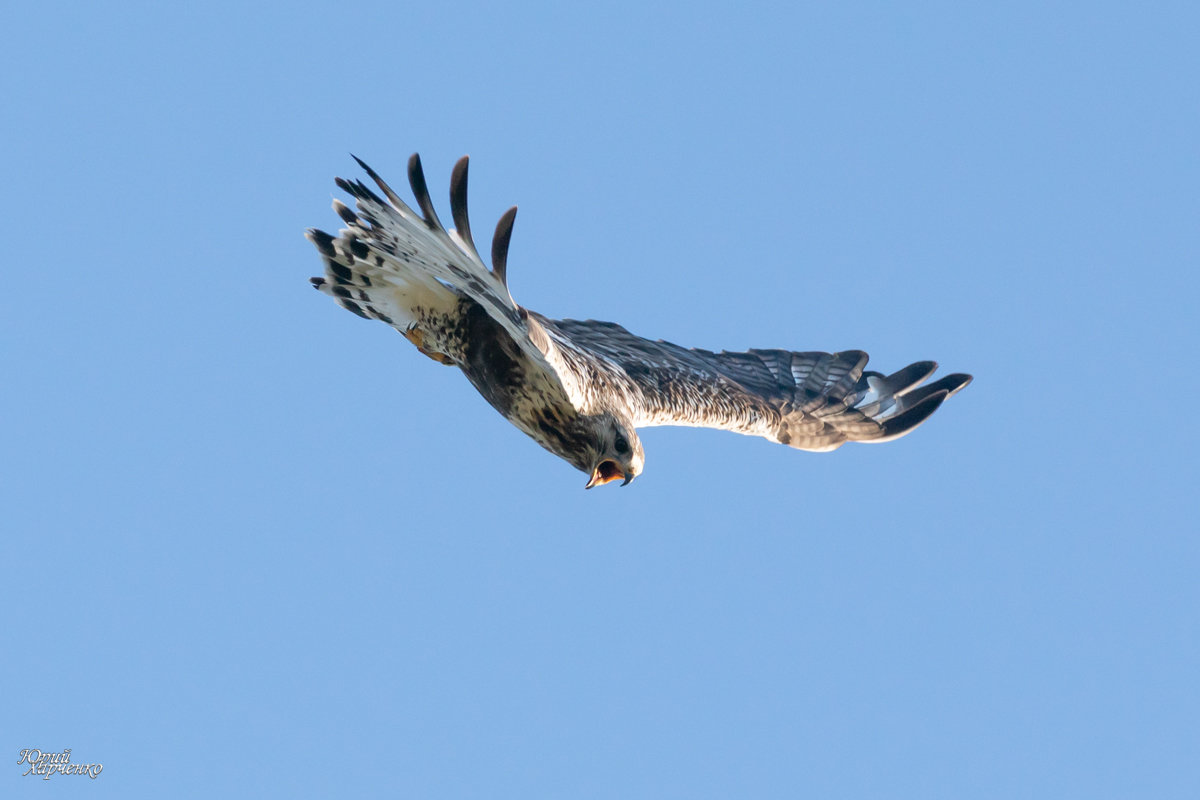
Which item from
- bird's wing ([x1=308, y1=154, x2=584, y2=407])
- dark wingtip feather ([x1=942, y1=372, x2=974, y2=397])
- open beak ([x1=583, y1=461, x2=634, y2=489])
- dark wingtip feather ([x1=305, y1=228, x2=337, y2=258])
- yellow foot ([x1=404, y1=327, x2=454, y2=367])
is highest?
dark wingtip feather ([x1=305, y1=228, x2=337, y2=258])

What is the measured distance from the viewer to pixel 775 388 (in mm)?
12109

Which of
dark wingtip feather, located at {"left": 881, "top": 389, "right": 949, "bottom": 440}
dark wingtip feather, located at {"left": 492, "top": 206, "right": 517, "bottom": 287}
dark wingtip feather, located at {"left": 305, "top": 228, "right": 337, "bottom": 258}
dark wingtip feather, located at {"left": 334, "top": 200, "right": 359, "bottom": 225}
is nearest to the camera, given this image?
dark wingtip feather, located at {"left": 492, "top": 206, "right": 517, "bottom": 287}

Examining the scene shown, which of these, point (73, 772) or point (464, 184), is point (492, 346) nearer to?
point (464, 184)

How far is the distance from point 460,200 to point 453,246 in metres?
0.27

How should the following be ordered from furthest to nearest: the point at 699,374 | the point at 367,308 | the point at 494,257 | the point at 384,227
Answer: the point at 699,374
the point at 367,308
the point at 384,227
the point at 494,257

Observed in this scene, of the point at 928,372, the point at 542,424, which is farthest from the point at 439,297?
the point at 928,372

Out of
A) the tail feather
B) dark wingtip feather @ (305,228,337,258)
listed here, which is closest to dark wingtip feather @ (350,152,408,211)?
dark wingtip feather @ (305,228,337,258)

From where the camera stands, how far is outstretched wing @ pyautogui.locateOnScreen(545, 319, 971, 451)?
35.1 ft

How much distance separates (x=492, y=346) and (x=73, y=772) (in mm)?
4121

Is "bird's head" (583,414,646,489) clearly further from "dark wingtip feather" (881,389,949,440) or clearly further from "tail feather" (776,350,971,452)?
"dark wingtip feather" (881,389,949,440)

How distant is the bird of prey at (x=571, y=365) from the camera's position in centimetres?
786

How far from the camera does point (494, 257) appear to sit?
749 centimetres

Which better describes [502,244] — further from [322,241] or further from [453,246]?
[322,241]

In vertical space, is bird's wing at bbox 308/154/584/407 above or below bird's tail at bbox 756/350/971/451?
below
